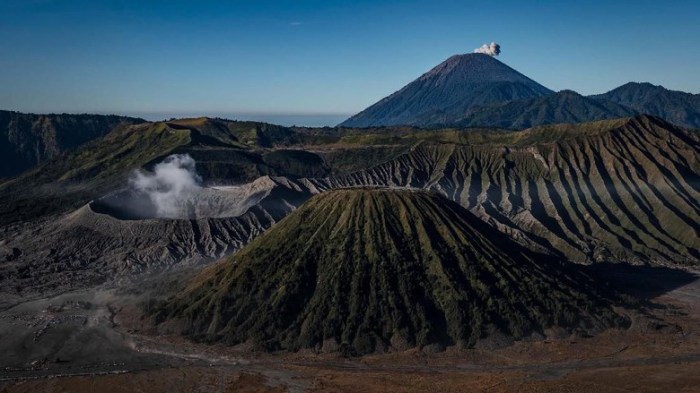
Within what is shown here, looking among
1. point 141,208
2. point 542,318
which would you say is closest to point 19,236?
point 141,208

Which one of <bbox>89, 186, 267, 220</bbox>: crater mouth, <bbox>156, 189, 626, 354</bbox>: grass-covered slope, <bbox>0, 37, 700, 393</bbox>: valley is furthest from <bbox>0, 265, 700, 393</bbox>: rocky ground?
<bbox>89, 186, 267, 220</bbox>: crater mouth

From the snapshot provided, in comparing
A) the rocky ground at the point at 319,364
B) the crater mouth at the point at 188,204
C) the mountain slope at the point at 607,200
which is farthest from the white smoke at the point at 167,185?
the rocky ground at the point at 319,364

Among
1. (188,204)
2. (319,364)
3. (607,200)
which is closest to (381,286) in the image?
(319,364)

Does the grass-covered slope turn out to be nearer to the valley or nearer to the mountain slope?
the valley

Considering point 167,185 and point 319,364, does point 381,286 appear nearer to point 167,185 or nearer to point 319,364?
point 319,364

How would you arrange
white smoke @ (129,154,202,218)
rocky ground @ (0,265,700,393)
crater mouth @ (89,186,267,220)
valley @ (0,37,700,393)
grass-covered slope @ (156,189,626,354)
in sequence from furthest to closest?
white smoke @ (129,154,202,218) → crater mouth @ (89,186,267,220) → grass-covered slope @ (156,189,626,354) → valley @ (0,37,700,393) → rocky ground @ (0,265,700,393)
